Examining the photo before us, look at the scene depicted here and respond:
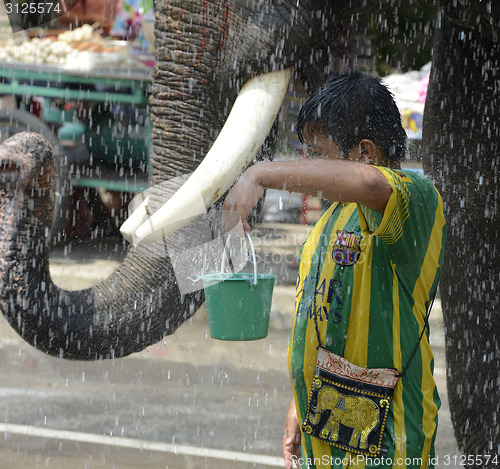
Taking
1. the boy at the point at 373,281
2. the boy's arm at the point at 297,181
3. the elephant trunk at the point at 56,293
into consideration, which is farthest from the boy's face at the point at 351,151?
the elephant trunk at the point at 56,293

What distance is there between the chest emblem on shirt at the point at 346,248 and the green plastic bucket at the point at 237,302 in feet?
0.65

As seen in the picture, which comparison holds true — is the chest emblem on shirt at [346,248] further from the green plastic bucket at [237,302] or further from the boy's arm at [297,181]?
the boy's arm at [297,181]

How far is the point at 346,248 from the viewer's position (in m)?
1.70

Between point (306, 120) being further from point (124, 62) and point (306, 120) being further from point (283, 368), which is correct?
point (124, 62)

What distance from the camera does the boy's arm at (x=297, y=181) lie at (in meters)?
1.31

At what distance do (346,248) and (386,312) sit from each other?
0.48ft

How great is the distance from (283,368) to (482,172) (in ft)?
9.79

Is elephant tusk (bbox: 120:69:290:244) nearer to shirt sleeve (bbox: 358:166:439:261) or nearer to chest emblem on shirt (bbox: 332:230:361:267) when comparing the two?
chest emblem on shirt (bbox: 332:230:361:267)

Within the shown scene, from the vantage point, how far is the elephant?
2301mm

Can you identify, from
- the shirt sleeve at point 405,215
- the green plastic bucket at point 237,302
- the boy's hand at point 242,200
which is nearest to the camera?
the boy's hand at point 242,200

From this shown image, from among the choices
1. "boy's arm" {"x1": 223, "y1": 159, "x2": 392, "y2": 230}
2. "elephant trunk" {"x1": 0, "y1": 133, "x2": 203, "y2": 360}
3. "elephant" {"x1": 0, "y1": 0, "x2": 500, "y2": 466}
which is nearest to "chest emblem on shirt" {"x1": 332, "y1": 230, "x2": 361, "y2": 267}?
"boy's arm" {"x1": 223, "y1": 159, "x2": 392, "y2": 230}

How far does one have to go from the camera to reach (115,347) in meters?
2.40

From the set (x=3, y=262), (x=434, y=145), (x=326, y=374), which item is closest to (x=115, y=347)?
(x=3, y=262)

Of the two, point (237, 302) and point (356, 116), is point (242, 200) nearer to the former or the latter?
point (356, 116)
